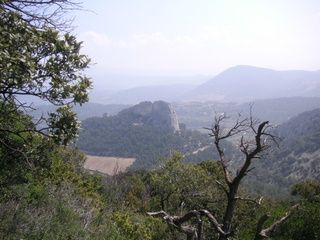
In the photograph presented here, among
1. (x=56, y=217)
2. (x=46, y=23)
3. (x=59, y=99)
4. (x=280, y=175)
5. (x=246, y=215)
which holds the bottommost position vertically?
(x=280, y=175)

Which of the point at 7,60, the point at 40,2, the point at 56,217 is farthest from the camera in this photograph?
the point at 56,217

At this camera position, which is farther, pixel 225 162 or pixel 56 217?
pixel 56 217

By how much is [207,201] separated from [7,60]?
21.3 meters

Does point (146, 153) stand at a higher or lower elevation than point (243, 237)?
lower

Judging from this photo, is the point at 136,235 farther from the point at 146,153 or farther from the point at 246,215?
the point at 146,153

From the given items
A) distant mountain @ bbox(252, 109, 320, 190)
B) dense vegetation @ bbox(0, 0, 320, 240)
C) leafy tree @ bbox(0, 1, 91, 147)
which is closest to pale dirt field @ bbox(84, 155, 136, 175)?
distant mountain @ bbox(252, 109, 320, 190)

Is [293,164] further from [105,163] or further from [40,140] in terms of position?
[40,140]

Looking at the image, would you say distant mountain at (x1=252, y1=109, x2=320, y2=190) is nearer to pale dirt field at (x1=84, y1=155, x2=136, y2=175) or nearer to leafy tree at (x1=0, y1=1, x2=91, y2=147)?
pale dirt field at (x1=84, y1=155, x2=136, y2=175)

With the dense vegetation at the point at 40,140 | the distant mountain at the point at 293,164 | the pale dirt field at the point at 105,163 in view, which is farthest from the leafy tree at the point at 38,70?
the pale dirt field at the point at 105,163

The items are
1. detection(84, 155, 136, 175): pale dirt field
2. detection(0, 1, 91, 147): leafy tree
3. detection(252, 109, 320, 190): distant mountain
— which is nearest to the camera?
detection(0, 1, 91, 147): leafy tree

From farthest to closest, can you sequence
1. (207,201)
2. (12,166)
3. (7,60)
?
1. (207,201)
2. (12,166)
3. (7,60)

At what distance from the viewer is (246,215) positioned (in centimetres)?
2667

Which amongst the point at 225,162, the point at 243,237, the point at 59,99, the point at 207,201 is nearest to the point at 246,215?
the point at 207,201

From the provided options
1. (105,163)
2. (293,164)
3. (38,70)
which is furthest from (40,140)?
(105,163)
